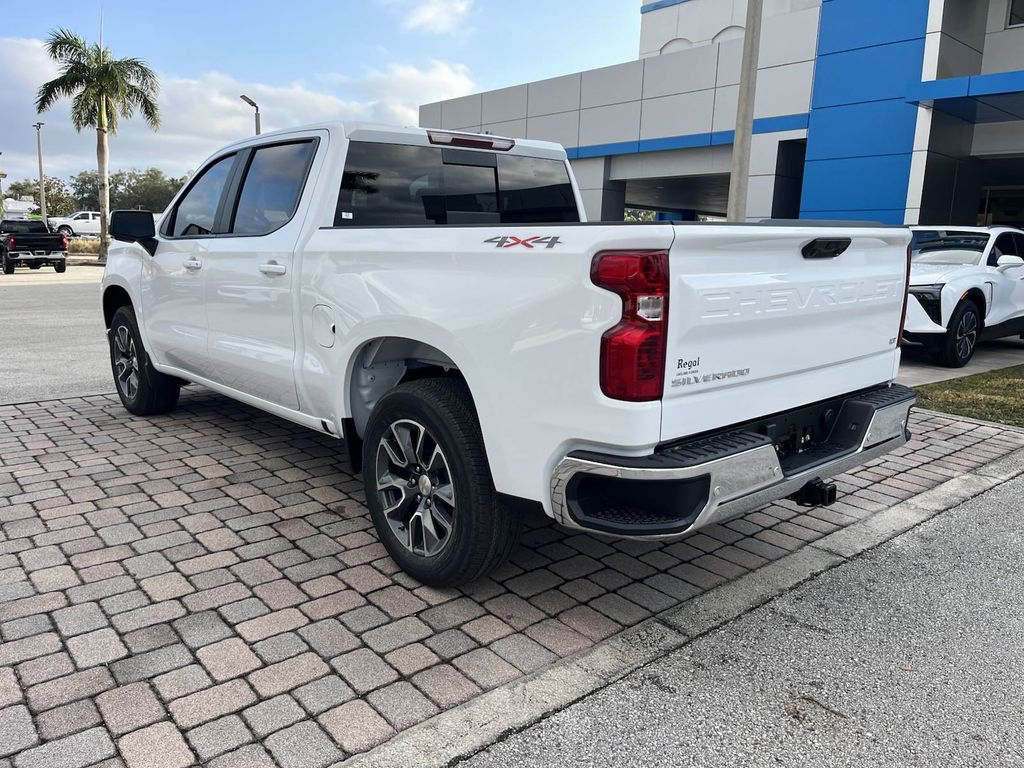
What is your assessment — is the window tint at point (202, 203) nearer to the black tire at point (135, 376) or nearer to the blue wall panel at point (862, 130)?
the black tire at point (135, 376)

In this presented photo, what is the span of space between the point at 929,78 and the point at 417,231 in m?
16.4

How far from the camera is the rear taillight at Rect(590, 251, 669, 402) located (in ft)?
8.27

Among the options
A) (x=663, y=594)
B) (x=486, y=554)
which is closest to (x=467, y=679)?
(x=486, y=554)

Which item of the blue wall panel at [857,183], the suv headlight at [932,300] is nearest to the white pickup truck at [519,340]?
the suv headlight at [932,300]

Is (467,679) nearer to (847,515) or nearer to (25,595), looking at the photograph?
(25,595)

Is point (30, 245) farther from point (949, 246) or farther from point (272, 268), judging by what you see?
point (949, 246)

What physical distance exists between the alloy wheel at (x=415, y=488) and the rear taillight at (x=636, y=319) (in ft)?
3.11

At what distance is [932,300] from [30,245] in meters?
26.3

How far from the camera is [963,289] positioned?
9.53 m

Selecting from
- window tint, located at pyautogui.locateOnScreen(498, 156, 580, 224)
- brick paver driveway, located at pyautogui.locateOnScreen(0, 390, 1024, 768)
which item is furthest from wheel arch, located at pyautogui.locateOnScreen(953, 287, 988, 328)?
window tint, located at pyautogui.locateOnScreen(498, 156, 580, 224)

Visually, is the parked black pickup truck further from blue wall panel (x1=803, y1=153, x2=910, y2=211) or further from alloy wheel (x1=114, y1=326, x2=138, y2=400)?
blue wall panel (x1=803, y1=153, x2=910, y2=211)

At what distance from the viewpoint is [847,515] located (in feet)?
14.8

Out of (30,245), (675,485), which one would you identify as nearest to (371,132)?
(675,485)

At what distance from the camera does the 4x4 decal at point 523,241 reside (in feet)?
8.84
